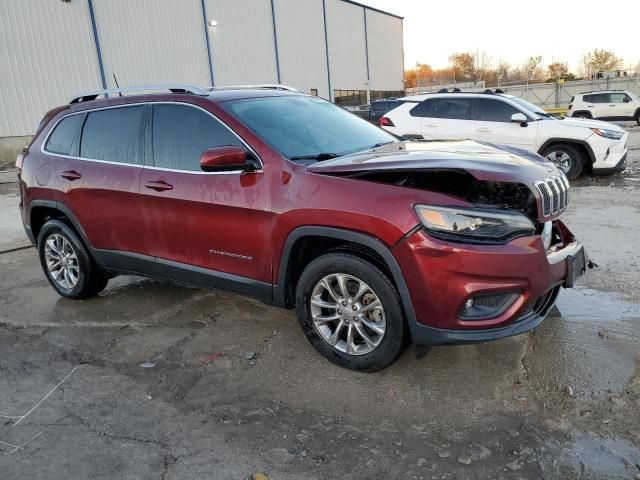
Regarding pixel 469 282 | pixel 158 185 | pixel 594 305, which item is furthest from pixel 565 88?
pixel 469 282

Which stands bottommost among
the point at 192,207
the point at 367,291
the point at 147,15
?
the point at 367,291

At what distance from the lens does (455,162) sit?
2.96m

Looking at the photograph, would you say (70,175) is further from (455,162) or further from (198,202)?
(455,162)

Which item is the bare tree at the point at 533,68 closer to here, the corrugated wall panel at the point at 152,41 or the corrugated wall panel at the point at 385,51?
the corrugated wall panel at the point at 385,51

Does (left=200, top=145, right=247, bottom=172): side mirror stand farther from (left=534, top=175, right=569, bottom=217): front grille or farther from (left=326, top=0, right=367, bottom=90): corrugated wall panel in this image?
(left=326, top=0, right=367, bottom=90): corrugated wall panel

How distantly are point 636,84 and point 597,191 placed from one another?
32.8 m

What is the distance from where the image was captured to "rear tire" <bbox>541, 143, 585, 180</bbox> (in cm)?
970

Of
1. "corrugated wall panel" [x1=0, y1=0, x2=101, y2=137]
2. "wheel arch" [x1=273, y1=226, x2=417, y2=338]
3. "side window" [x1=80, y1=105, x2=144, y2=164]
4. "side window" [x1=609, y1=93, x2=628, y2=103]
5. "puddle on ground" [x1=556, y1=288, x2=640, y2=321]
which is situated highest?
"corrugated wall panel" [x1=0, y1=0, x2=101, y2=137]

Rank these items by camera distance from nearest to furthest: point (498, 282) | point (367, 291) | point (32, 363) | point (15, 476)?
1. point (15, 476)
2. point (498, 282)
3. point (367, 291)
4. point (32, 363)

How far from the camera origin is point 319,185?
3.15 metres

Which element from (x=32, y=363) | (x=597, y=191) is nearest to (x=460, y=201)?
(x=32, y=363)

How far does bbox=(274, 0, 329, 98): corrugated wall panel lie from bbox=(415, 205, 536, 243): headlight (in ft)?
100

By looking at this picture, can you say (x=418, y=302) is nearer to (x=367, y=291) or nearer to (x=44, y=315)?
(x=367, y=291)

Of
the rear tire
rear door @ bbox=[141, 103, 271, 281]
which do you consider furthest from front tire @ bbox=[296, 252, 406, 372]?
the rear tire
